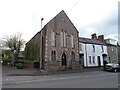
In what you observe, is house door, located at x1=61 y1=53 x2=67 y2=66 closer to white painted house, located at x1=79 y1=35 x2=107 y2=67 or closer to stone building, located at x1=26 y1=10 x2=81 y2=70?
stone building, located at x1=26 y1=10 x2=81 y2=70

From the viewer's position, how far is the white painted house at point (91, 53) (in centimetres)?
2906

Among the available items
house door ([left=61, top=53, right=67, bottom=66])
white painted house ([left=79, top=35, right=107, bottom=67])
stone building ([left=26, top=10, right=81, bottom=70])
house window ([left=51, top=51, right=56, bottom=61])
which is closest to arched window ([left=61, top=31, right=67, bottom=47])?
stone building ([left=26, top=10, right=81, bottom=70])

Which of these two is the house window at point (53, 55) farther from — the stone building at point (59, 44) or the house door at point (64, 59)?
the house door at point (64, 59)

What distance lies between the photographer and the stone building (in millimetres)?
22747

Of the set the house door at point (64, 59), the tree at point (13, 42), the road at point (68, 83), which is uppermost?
the tree at point (13, 42)

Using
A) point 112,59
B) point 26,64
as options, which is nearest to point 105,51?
point 112,59

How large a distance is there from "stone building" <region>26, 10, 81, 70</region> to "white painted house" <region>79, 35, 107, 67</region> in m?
2.86

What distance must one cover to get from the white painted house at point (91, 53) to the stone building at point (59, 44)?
9.38 ft

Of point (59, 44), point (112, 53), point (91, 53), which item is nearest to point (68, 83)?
point (59, 44)

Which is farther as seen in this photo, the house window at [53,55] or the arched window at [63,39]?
the arched window at [63,39]

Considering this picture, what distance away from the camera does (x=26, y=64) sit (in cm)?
2406

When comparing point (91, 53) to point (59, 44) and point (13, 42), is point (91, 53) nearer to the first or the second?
point (59, 44)

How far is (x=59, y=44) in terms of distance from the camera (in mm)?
24375

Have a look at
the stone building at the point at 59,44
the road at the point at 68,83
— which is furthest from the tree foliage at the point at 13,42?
the road at the point at 68,83
